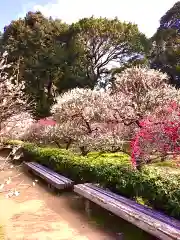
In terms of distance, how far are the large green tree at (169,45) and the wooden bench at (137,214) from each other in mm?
17515

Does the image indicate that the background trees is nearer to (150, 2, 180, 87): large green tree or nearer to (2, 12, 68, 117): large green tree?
(2, 12, 68, 117): large green tree

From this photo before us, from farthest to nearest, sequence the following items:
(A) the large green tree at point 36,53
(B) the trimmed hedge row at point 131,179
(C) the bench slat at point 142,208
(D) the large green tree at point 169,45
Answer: (A) the large green tree at point 36,53 < (D) the large green tree at point 169,45 < (B) the trimmed hedge row at point 131,179 < (C) the bench slat at point 142,208

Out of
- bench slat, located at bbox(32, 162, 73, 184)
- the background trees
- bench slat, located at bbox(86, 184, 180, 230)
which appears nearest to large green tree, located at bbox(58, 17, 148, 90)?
the background trees

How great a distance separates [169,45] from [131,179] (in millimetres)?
21019

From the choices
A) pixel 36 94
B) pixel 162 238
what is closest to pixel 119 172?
pixel 162 238

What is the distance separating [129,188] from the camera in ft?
21.8

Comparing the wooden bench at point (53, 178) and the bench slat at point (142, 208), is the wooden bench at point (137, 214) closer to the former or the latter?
the bench slat at point (142, 208)

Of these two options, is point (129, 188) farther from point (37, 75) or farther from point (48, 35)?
point (48, 35)

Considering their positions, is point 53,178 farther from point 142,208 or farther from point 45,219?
point 142,208

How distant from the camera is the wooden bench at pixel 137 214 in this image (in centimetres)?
475

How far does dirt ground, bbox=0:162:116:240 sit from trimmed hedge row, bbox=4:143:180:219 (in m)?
0.84

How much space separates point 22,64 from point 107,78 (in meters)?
7.91

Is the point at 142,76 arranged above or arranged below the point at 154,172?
above

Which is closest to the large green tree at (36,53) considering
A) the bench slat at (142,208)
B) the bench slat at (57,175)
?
the bench slat at (57,175)
